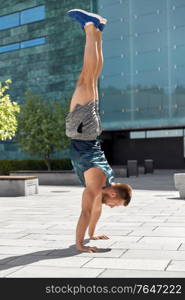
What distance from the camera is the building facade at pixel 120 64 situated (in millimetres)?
36156

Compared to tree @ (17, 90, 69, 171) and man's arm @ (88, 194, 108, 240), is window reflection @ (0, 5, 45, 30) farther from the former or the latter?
man's arm @ (88, 194, 108, 240)

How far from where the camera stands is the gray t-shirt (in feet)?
20.4

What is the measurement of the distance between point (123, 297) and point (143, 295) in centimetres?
19

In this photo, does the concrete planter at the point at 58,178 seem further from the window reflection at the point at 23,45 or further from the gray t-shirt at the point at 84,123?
the window reflection at the point at 23,45

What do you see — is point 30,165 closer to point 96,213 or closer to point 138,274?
point 96,213

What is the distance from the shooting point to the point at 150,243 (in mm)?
6910

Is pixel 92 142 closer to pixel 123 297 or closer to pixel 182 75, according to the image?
pixel 123 297

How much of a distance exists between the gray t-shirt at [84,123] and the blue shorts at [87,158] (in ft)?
A: 0.33

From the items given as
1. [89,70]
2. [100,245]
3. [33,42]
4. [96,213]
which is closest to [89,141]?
[89,70]

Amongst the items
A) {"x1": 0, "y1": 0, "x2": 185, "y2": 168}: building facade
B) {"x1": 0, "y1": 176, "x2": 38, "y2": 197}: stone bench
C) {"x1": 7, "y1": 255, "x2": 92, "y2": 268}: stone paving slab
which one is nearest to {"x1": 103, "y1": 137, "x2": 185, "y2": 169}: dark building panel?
{"x1": 0, "y1": 0, "x2": 185, "y2": 168}: building facade

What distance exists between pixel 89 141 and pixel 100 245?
1647mm

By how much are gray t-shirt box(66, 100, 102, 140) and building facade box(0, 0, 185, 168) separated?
30.1 m

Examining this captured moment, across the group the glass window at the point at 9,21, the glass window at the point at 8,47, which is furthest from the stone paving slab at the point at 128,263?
the glass window at the point at 9,21

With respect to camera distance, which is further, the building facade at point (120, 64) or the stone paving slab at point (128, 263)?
the building facade at point (120, 64)
